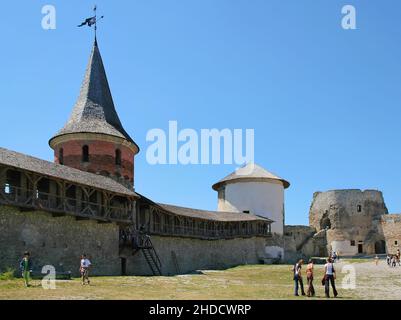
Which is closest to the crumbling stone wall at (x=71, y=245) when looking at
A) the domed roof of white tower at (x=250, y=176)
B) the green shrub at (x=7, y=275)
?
the green shrub at (x=7, y=275)

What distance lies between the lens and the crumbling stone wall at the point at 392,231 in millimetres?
58406

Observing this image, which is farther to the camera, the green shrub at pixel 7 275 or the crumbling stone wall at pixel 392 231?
the crumbling stone wall at pixel 392 231

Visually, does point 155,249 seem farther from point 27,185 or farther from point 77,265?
point 27,185

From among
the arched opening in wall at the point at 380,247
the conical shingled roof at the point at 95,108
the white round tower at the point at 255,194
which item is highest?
the conical shingled roof at the point at 95,108

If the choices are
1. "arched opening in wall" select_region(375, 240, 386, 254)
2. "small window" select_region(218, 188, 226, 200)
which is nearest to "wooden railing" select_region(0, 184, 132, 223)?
"small window" select_region(218, 188, 226, 200)

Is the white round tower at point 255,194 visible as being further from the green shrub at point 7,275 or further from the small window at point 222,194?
the green shrub at point 7,275

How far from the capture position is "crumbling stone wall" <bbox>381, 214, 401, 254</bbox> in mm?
58406

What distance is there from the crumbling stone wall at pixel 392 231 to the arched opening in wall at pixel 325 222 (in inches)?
238

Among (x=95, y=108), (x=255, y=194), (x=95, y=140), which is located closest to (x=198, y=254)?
(x=95, y=140)

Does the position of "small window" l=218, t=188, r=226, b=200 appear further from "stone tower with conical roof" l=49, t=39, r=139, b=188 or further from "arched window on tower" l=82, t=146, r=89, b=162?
"arched window on tower" l=82, t=146, r=89, b=162

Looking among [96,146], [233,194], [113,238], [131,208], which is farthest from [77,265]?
[233,194]

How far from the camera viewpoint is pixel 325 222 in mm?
64250

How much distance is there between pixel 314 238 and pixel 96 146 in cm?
3235

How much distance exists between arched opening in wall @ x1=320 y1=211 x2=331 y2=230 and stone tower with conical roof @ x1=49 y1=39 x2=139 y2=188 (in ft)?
94.0
